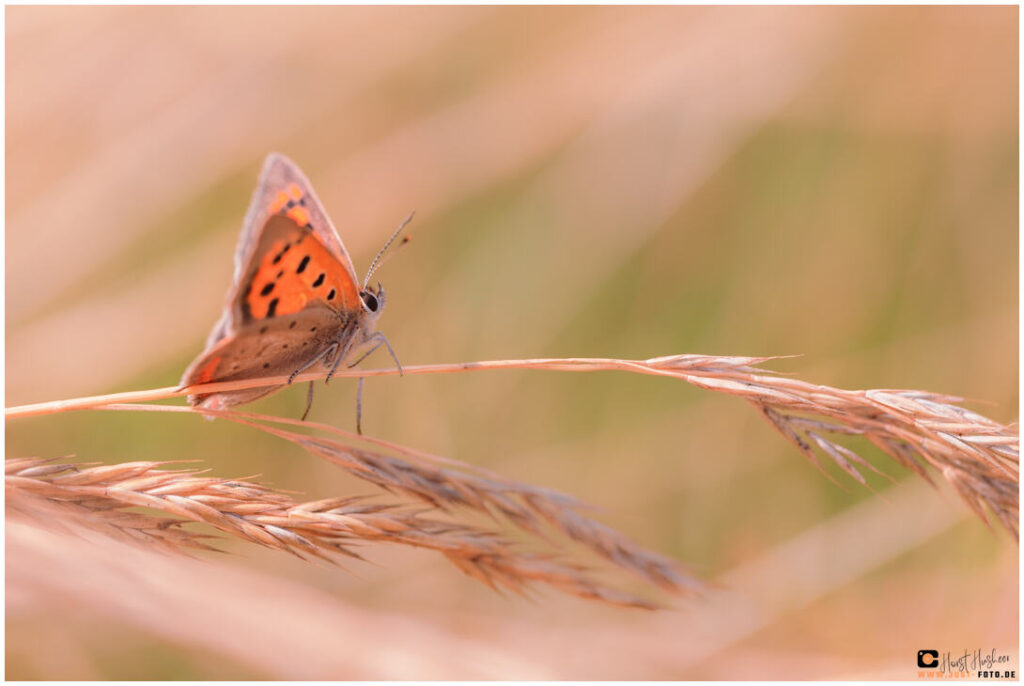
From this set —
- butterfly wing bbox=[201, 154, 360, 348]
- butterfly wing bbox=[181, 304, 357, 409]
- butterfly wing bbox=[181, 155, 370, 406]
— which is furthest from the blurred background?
butterfly wing bbox=[201, 154, 360, 348]

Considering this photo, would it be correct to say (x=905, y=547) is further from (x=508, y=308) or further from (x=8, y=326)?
(x=8, y=326)

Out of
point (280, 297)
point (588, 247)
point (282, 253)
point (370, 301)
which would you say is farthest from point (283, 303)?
point (588, 247)

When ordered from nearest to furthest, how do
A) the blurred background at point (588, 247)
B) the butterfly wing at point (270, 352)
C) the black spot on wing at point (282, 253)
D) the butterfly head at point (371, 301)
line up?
the butterfly wing at point (270, 352), the black spot on wing at point (282, 253), the butterfly head at point (371, 301), the blurred background at point (588, 247)

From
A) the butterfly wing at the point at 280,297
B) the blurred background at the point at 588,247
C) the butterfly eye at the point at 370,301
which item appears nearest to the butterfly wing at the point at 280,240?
the butterfly wing at the point at 280,297

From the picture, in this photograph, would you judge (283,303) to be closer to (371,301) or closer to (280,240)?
(280,240)

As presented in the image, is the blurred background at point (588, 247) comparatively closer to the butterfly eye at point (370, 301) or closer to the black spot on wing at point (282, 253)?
the butterfly eye at point (370, 301)

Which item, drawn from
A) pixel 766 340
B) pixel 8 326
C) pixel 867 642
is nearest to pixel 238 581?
pixel 8 326
